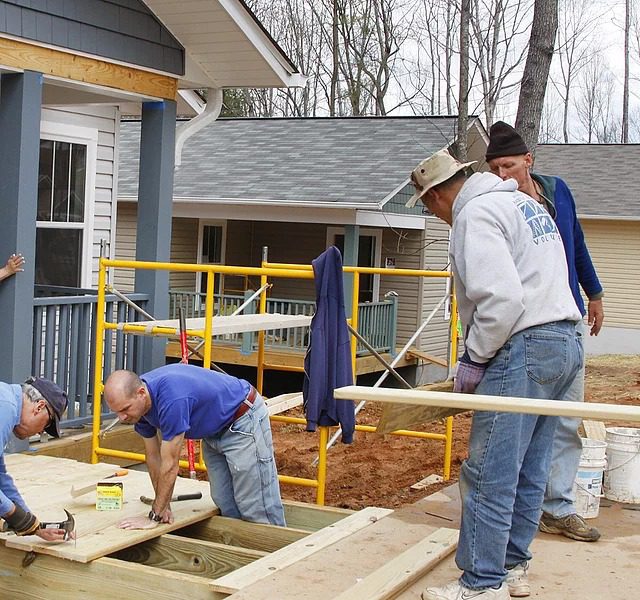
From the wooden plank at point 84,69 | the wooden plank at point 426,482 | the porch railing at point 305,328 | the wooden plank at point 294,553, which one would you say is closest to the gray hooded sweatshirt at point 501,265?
the wooden plank at point 294,553

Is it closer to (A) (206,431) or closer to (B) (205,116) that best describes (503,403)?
(A) (206,431)

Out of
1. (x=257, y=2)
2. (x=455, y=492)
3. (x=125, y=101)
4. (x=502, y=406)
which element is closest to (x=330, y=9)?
(x=257, y=2)

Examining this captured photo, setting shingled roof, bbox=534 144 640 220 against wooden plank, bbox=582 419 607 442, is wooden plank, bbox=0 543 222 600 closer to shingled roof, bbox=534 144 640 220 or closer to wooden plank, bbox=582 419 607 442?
wooden plank, bbox=582 419 607 442

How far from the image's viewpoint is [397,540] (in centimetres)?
496

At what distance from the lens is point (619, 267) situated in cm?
2273

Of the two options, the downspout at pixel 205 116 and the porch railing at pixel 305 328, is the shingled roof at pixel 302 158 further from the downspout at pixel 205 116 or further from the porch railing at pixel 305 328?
the downspout at pixel 205 116

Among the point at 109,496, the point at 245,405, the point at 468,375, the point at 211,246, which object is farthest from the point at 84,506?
the point at 211,246

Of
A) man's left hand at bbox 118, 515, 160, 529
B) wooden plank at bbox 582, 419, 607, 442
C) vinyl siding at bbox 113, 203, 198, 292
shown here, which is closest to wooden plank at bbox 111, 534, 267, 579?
man's left hand at bbox 118, 515, 160, 529

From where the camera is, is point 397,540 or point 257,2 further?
point 257,2

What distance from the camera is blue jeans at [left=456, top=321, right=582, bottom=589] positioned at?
12.3 ft

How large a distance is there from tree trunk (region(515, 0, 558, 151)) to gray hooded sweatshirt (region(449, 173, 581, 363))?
6.62 m

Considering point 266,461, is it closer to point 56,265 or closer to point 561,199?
point 561,199

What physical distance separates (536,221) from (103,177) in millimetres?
6994

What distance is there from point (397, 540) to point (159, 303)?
4.73 meters
